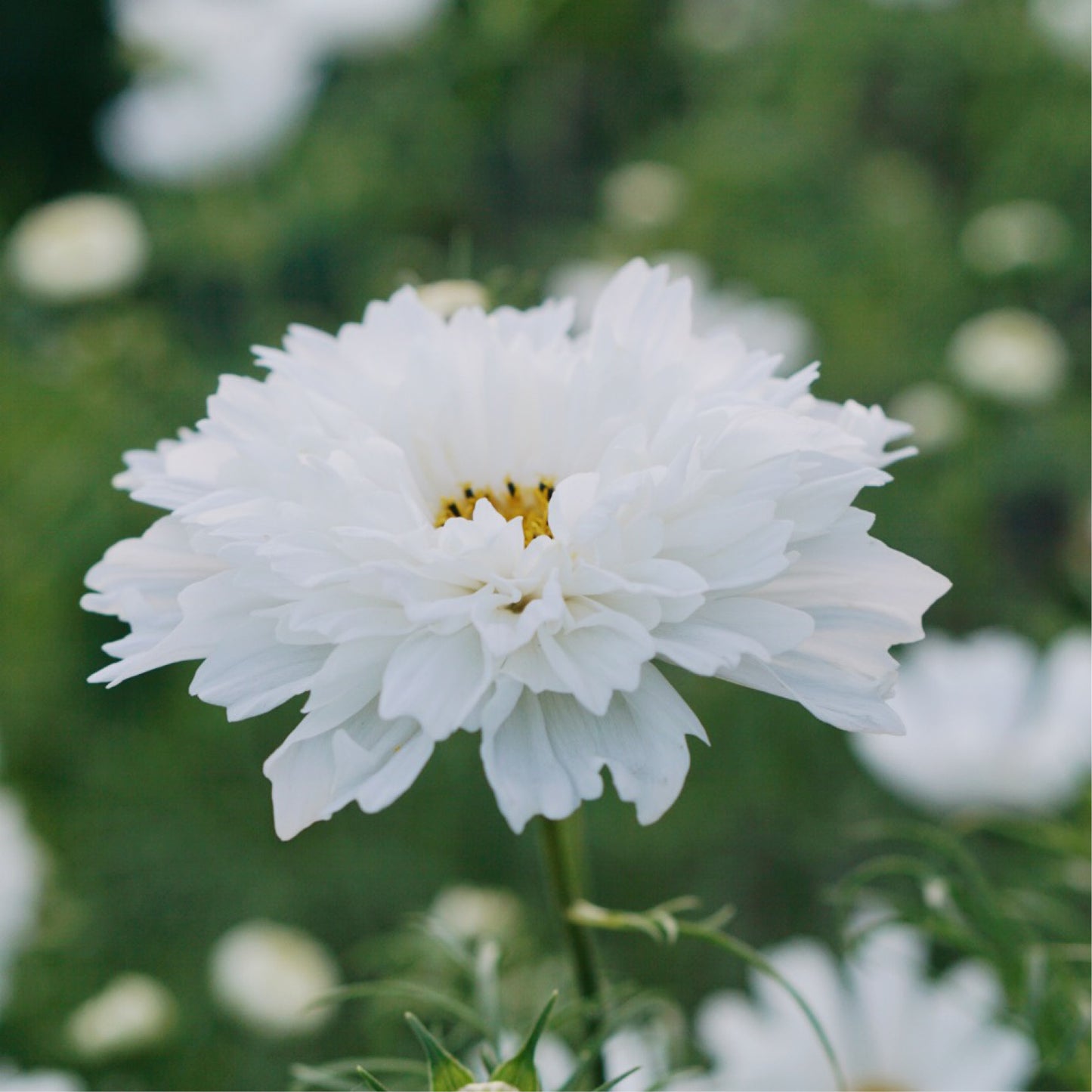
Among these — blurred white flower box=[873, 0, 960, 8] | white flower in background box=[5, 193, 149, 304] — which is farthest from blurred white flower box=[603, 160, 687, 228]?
white flower in background box=[5, 193, 149, 304]

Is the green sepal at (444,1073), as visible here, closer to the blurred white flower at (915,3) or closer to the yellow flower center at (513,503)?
the yellow flower center at (513,503)

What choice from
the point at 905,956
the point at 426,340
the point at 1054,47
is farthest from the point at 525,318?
the point at 1054,47

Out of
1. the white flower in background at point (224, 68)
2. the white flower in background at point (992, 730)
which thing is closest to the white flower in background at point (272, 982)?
the white flower in background at point (992, 730)

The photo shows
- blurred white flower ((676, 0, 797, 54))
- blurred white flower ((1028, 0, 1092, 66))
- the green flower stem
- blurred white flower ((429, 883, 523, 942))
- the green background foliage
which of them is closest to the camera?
the green flower stem

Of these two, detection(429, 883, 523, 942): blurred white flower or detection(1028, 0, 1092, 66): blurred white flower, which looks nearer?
detection(429, 883, 523, 942): blurred white flower

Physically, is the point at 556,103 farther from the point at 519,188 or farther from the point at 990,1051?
the point at 990,1051

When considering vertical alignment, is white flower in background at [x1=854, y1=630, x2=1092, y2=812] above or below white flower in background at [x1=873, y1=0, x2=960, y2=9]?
below

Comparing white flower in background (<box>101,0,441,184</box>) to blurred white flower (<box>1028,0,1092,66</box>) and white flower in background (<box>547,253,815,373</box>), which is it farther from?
blurred white flower (<box>1028,0,1092,66</box>)
